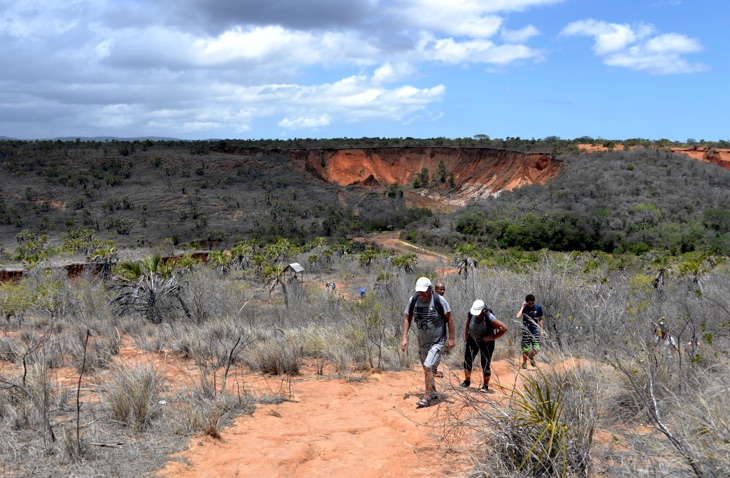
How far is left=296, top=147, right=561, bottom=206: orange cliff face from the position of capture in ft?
213

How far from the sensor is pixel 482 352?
654 cm

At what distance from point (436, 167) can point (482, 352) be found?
73.8 meters

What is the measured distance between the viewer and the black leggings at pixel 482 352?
643 centimetres

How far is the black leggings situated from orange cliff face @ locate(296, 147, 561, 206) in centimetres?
5696

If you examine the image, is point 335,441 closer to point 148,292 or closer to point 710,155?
point 148,292

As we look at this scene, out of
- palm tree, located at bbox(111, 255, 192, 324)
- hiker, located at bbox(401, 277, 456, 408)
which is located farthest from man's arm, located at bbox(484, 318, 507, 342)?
palm tree, located at bbox(111, 255, 192, 324)

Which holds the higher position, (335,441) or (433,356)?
(433,356)

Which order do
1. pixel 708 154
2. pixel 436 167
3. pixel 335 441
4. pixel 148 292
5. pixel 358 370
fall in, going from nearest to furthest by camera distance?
pixel 335 441
pixel 358 370
pixel 148 292
pixel 708 154
pixel 436 167

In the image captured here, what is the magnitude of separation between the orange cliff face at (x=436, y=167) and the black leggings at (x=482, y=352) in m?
57.0

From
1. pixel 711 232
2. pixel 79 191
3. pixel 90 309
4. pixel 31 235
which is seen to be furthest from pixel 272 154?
pixel 90 309

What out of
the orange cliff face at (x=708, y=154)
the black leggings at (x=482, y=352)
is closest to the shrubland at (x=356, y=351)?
the black leggings at (x=482, y=352)

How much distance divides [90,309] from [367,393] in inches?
371

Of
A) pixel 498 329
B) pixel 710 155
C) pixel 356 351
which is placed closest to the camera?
pixel 498 329

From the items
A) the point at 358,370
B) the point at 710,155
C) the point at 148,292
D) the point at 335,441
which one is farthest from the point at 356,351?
the point at 710,155
